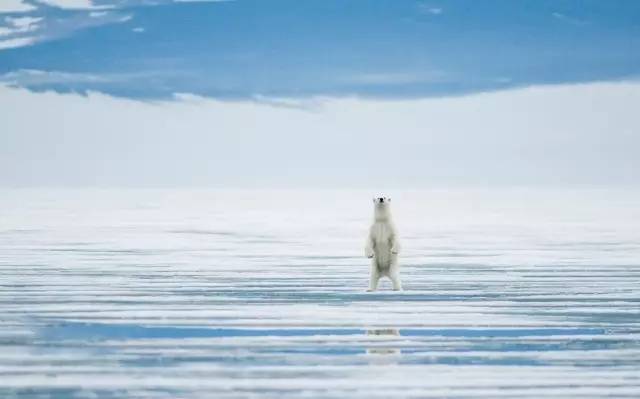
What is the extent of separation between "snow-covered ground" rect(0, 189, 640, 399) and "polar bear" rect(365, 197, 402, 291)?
250 mm

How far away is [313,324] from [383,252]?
3557mm

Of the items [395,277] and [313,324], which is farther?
[395,277]

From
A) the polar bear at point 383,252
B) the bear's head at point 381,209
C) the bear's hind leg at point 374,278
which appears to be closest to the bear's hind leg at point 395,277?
the polar bear at point 383,252

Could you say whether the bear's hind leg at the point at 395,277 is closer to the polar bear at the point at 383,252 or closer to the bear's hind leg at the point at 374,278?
the polar bear at the point at 383,252

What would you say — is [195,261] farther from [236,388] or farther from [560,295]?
[236,388]

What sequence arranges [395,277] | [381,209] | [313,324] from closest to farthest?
1. [313,324]
2. [395,277]
3. [381,209]

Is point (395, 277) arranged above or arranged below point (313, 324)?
above

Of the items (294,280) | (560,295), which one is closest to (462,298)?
(560,295)

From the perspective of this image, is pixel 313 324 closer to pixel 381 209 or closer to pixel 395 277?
pixel 395 277

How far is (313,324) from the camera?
43.4 feet

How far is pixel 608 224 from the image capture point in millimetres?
38500

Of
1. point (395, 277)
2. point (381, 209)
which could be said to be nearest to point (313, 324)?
point (395, 277)

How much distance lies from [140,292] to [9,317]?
107 inches

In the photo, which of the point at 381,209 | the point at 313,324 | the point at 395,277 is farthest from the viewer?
the point at 381,209
